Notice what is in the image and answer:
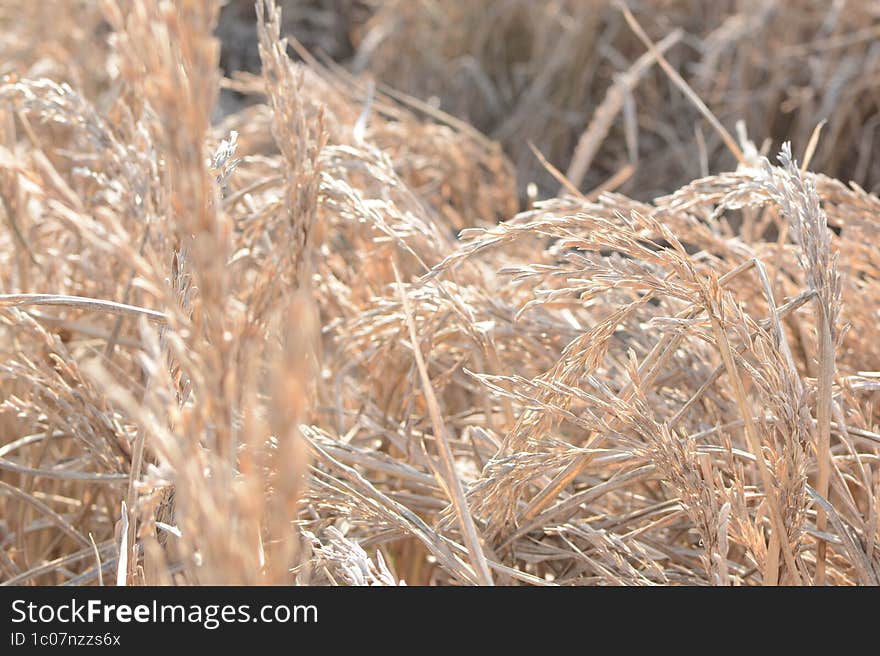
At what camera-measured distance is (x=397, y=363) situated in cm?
113

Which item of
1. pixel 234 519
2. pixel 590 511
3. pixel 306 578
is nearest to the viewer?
pixel 234 519

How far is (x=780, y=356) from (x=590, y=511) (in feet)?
1.08

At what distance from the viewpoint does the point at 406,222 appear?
3.19 ft

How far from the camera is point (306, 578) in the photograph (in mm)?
742

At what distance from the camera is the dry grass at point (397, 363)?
0.43 m

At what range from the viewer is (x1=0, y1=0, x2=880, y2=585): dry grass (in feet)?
1.41

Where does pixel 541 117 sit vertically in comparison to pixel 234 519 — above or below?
above
